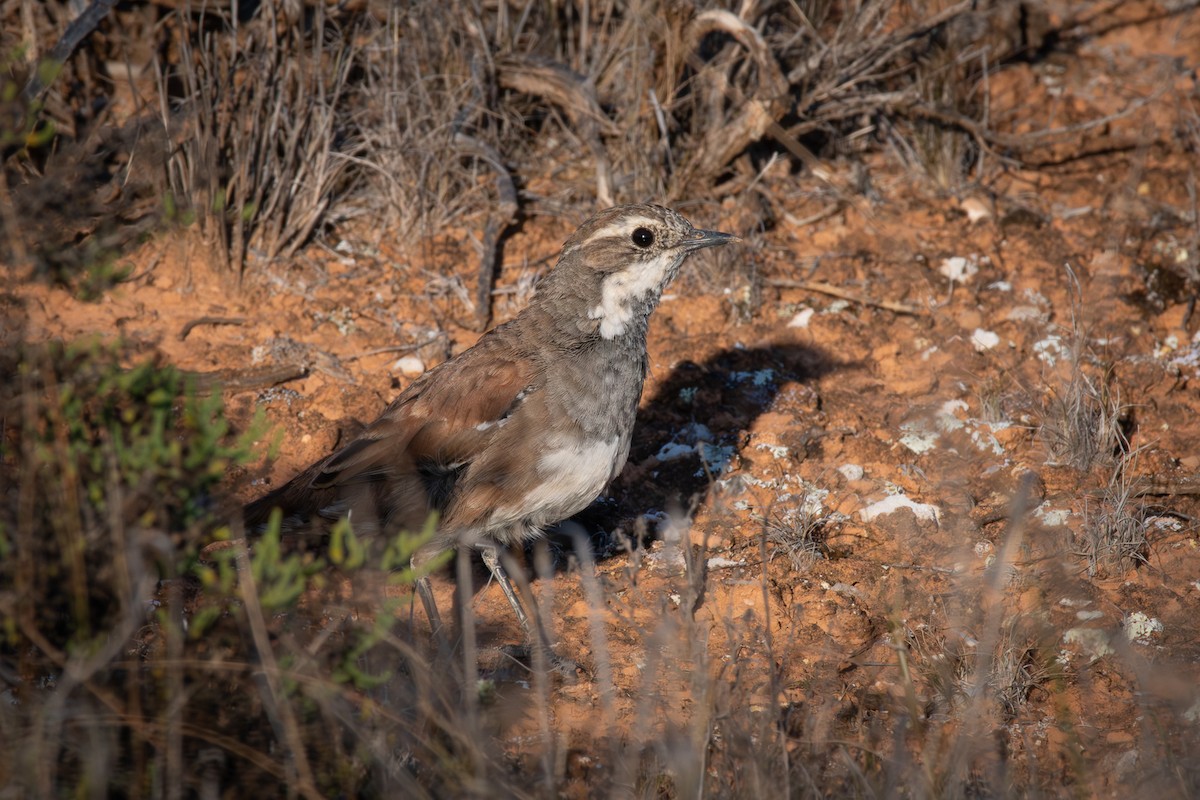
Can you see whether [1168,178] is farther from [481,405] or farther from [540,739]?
[540,739]

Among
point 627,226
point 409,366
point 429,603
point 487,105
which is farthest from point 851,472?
point 487,105

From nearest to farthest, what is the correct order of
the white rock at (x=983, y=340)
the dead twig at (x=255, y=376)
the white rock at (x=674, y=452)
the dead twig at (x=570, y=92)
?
the white rock at (x=674, y=452)
the dead twig at (x=255, y=376)
the white rock at (x=983, y=340)
the dead twig at (x=570, y=92)

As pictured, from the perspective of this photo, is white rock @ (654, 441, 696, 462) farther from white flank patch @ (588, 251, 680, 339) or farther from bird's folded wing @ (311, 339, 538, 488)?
bird's folded wing @ (311, 339, 538, 488)

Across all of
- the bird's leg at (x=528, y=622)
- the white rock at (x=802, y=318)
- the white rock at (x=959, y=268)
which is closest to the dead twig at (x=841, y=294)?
the white rock at (x=802, y=318)

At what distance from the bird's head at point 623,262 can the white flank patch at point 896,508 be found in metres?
1.55

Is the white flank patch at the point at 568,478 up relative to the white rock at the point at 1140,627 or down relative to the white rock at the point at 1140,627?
up

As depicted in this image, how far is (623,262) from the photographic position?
5.67 m

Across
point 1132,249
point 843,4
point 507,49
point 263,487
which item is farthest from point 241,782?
point 843,4

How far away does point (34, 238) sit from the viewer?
4316 mm

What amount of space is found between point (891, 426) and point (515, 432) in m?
2.45

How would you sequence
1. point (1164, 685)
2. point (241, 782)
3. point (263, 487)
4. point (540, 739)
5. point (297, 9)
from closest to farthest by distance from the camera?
point (241, 782), point (1164, 685), point (540, 739), point (263, 487), point (297, 9)

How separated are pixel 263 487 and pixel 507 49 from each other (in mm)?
3739

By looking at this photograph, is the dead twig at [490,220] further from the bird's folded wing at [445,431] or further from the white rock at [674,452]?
the bird's folded wing at [445,431]

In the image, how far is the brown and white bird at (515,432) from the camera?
17.4ft
